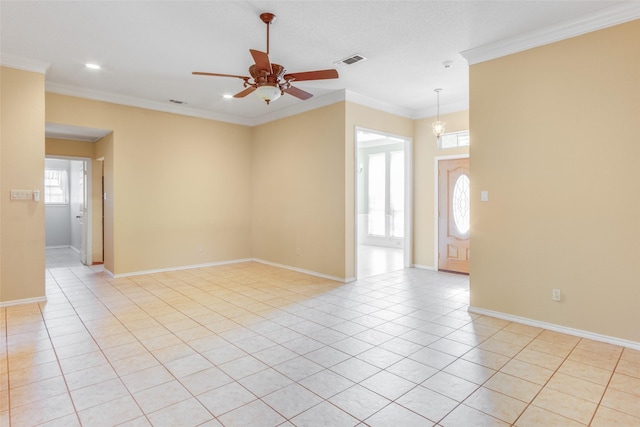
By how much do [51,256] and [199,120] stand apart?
501 centimetres

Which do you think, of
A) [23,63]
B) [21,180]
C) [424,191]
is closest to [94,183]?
[21,180]

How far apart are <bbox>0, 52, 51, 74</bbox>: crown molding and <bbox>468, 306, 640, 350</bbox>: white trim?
6161mm

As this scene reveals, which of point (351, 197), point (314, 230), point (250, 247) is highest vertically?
point (351, 197)

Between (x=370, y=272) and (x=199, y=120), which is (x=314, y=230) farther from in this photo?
(x=199, y=120)

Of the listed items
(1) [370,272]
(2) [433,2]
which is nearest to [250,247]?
(1) [370,272]

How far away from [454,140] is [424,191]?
1092 mm

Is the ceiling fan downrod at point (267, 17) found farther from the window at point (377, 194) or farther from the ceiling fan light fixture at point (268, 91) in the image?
the window at point (377, 194)

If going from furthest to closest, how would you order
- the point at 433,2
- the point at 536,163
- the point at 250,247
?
1. the point at 250,247
2. the point at 536,163
3. the point at 433,2

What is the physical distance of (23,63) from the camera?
4.30 meters

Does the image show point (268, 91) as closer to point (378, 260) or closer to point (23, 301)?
point (23, 301)

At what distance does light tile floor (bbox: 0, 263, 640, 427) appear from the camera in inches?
86.4

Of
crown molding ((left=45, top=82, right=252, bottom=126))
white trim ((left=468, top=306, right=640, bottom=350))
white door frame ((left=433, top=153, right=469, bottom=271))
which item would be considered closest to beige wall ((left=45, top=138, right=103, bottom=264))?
crown molding ((left=45, top=82, right=252, bottom=126))

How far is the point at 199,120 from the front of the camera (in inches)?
269

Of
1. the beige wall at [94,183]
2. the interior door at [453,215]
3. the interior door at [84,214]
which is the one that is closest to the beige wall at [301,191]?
the interior door at [453,215]
